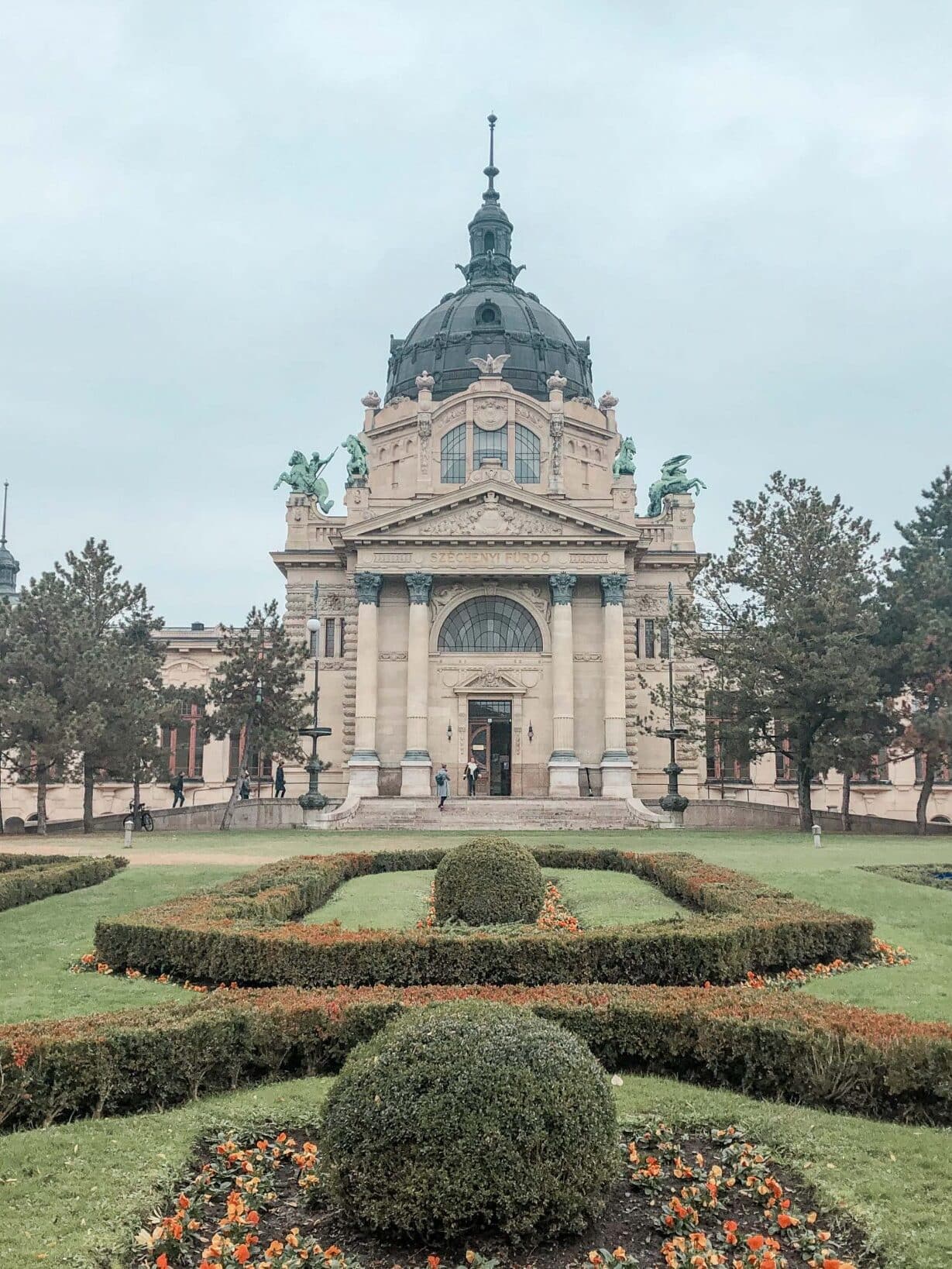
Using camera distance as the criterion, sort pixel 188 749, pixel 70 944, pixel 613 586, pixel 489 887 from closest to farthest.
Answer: pixel 70 944
pixel 489 887
pixel 613 586
pixel 188 749

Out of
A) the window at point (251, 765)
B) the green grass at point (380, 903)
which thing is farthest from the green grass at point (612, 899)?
the window at point (251, 765)

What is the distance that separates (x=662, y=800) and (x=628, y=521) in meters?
16.4

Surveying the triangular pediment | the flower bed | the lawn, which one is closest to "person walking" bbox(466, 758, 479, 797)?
the triangular pediment

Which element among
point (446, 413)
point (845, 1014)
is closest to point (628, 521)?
point (446, 413)

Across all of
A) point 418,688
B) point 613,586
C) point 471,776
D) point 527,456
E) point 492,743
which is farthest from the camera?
point 527,456

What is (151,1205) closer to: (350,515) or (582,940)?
(582,940)

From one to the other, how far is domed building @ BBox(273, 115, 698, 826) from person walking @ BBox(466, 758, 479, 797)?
0.65 ft

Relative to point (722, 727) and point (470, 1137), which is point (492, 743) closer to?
point (722, 727)

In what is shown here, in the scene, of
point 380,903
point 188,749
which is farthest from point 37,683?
point 188,749

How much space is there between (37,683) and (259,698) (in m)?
8.59

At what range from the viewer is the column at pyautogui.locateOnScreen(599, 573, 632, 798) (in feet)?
160

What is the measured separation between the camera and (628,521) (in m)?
55.6

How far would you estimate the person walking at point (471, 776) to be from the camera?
156ft

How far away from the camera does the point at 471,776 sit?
156ft
